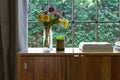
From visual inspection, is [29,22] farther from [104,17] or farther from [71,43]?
[104,17]

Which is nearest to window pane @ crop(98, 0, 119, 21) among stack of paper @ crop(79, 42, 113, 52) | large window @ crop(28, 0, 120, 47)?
large window @ crop(28, 0, 120, 47)

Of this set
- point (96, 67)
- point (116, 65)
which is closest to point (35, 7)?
point (96, 67)

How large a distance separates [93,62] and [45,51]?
544 mm

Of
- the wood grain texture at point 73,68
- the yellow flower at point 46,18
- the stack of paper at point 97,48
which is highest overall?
the yellow flower at point 46,18

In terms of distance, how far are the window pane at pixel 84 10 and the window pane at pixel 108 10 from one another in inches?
3.8

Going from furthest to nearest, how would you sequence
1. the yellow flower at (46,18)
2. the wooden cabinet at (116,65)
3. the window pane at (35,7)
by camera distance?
the window pane at (35,7) < the yellow flower at (46,18) < the wooden cabinet at (116,65)

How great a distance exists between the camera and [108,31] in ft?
9.50

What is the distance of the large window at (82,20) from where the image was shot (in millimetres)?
2867

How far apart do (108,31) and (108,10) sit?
0.96 ft

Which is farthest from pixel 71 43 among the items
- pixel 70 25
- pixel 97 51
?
pixel 97 51

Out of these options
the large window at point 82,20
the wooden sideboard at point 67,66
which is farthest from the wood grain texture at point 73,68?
the large window at point 82,20

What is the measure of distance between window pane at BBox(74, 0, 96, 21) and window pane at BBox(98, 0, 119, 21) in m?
0.10

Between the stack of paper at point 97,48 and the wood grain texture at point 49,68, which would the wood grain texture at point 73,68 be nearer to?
the wood grain texture at point 49,68

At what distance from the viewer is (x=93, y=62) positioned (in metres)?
2.21
